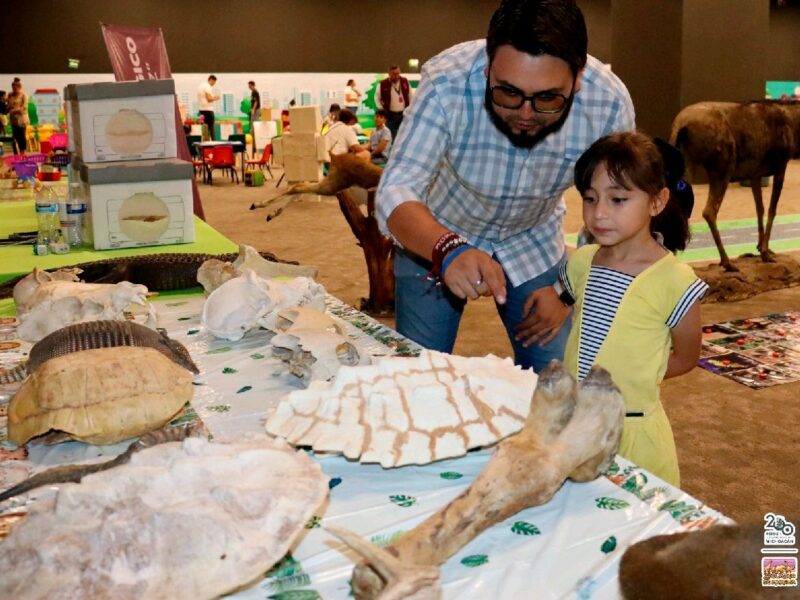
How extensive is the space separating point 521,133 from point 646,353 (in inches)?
20.9

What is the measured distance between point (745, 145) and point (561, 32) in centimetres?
442

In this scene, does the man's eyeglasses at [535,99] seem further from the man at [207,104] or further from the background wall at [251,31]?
the background wall at [251,31]

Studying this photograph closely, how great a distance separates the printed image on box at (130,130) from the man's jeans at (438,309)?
1303mm

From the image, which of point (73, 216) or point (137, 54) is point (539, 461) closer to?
point (73, 216)

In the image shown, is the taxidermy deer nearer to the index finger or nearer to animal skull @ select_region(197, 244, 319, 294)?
animal skull @ select_region(197, 244, 319, 294)

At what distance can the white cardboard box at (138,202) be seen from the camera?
287cm

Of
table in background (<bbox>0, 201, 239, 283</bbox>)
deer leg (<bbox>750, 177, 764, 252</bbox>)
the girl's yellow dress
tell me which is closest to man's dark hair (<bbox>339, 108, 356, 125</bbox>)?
deer leg (<bbox>750, 177, 764, 252</bbox>)

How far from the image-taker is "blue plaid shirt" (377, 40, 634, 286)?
1.90 m

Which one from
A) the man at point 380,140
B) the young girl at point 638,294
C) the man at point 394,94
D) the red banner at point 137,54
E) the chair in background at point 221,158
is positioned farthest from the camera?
the chair in background at point 221,158

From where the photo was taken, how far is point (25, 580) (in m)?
0.82

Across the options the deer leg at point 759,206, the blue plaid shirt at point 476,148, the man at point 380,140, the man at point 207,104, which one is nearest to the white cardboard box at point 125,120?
the blue plaid shirt at point 476,148

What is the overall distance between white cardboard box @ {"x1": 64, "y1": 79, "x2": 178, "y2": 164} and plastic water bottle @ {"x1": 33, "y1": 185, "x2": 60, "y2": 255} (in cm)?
20

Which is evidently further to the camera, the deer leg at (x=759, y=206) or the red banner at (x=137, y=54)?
the deer leg at (x=759, y=206)

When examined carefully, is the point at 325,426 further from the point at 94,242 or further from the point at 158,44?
the point at 158,44
